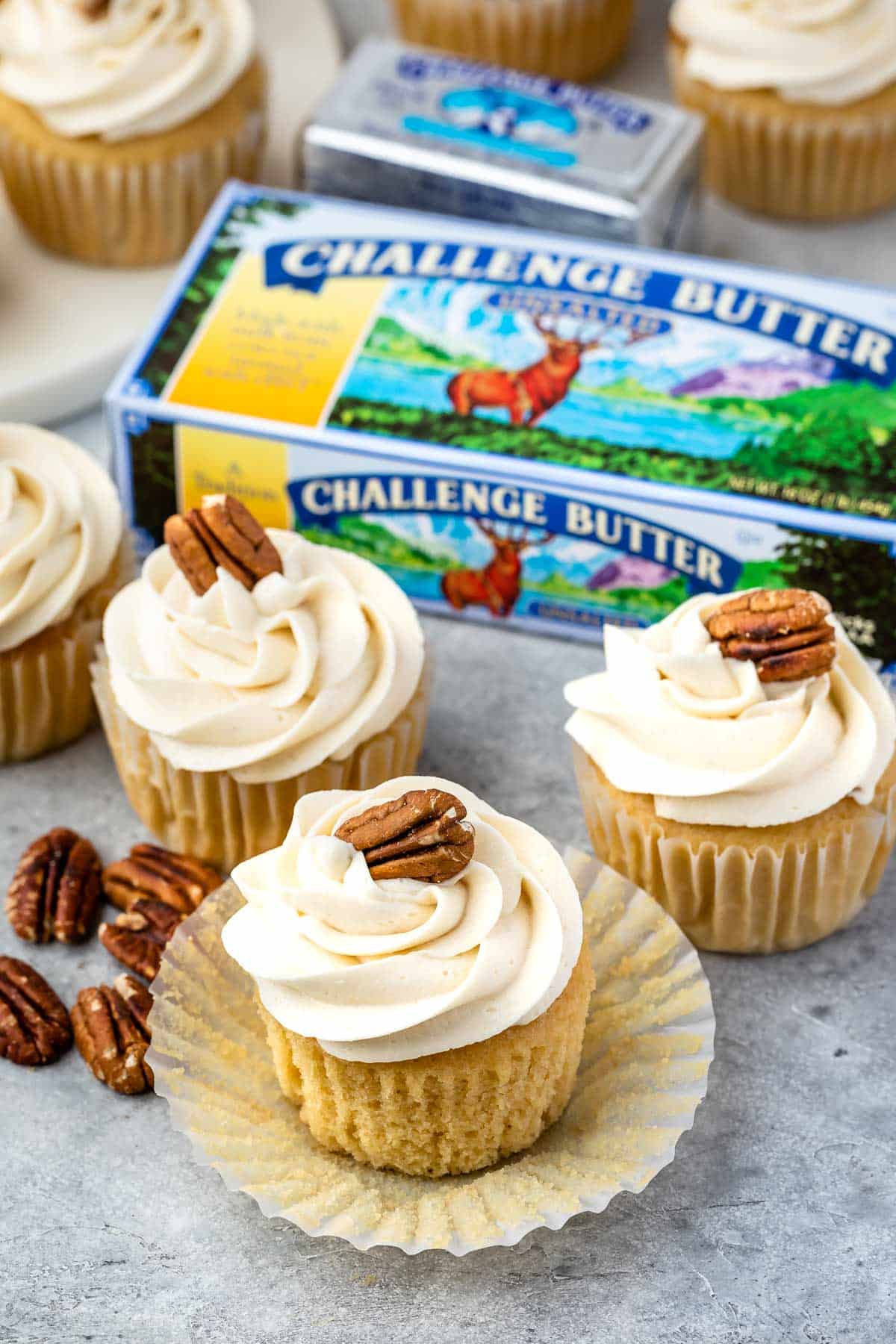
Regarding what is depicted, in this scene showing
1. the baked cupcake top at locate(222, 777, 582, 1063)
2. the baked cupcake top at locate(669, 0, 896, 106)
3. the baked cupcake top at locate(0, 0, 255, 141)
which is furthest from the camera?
the baked cupcake top at locate(669, 0, 896, 106)

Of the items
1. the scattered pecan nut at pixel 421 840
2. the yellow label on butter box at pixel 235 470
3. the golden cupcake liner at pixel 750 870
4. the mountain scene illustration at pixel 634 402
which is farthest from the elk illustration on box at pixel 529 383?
the scattered pecan nut at pixel 421 840

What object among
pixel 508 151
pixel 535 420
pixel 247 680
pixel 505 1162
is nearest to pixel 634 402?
pixel 535 420

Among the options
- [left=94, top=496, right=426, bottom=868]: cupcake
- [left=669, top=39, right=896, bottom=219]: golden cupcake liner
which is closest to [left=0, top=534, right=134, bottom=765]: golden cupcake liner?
[left=94, top=496, right=426, bottom=868]: cupcake

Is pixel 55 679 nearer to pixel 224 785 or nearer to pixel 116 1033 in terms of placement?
pixel 224 785

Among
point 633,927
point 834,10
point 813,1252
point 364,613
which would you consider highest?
point 834,10

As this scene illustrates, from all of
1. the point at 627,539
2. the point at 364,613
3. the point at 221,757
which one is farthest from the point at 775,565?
the point at 221,757

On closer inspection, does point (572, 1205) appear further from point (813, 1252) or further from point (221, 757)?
point (221, 757)

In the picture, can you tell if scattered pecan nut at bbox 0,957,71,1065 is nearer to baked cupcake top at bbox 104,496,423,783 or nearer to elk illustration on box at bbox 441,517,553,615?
baked cupcake top at bbox 104,496,423,783
